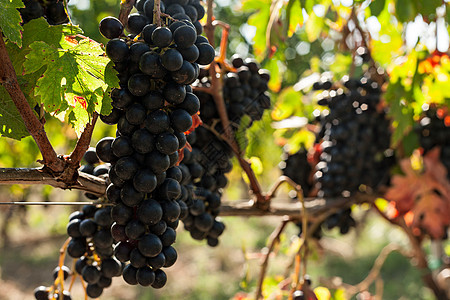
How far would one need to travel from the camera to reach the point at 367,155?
1650 mm

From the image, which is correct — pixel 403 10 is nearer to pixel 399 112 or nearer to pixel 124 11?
pixel 399 112

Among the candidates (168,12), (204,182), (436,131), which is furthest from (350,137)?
(168,12)

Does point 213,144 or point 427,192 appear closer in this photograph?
point 213,144

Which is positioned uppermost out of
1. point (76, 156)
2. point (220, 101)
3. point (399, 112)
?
point (76, 156)

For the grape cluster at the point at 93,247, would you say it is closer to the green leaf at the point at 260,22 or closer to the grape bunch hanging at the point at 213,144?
the grape bunch hanging at the point at 213,144

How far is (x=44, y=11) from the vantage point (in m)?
0.78

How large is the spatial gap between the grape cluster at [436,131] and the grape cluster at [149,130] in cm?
128

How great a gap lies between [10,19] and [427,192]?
1.55 m

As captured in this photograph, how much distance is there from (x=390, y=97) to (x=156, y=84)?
1.08 meters

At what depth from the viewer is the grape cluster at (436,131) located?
1676 millimetres

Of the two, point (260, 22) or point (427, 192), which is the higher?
point (260, 22)

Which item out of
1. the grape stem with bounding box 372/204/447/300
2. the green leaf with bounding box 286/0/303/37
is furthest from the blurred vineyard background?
the grape stem with bounding box 372/204/447/300

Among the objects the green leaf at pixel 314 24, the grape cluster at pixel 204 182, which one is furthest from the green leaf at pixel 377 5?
the grape cluster at pixel 204 182

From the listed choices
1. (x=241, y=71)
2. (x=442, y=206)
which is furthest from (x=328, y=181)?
(x=241, y=71)
